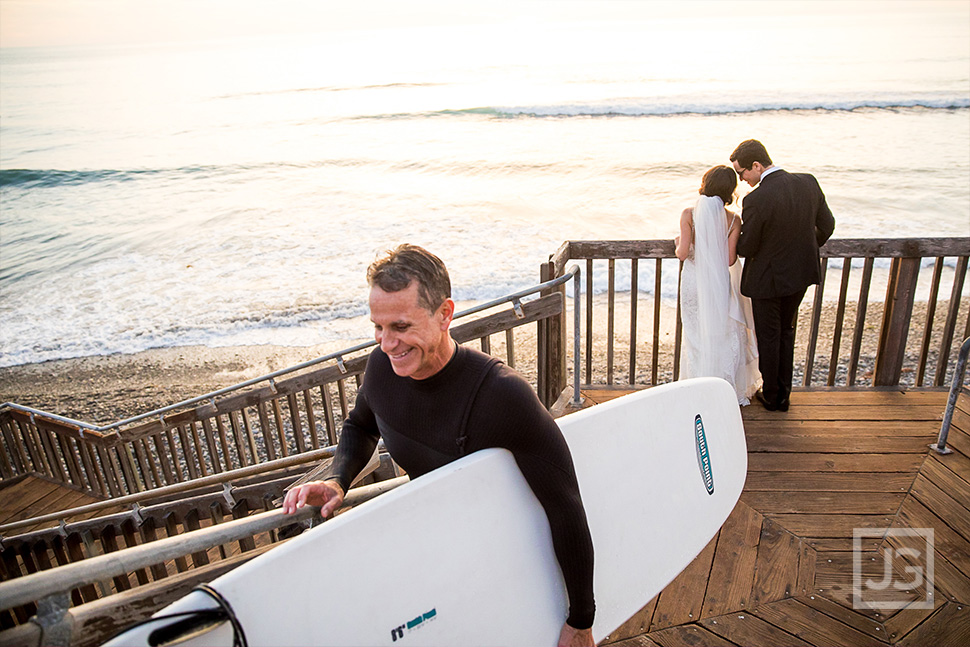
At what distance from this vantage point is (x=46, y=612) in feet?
3.71

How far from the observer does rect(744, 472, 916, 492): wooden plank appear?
2.99 meters

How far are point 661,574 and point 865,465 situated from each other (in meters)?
1.70

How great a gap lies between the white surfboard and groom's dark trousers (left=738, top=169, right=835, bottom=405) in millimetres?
1481

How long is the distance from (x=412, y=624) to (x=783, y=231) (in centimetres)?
289

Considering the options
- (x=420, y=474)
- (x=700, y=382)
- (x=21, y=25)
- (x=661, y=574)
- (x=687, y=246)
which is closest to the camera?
(x=420, y=474)

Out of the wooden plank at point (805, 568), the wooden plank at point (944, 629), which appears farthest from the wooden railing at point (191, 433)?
the wooden plank at point (944, 629)

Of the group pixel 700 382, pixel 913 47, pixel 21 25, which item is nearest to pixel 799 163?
pixel 700 382

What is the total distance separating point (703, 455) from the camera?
2346mm

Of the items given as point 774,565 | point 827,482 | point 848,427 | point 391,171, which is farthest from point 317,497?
point 391,171

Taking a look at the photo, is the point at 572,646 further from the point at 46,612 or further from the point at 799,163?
the point at 799,163

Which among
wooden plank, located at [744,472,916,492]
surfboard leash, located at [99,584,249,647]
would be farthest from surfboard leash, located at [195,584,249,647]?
wooden plank, located at [744,472,916,492]

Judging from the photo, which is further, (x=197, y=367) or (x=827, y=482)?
(x=197, y=367)

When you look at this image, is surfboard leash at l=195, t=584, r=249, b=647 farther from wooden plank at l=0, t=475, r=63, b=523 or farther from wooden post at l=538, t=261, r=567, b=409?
wooden plank at l=0, t=475, r=63, b=523

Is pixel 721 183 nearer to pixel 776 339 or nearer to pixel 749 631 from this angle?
pixel 776 339
